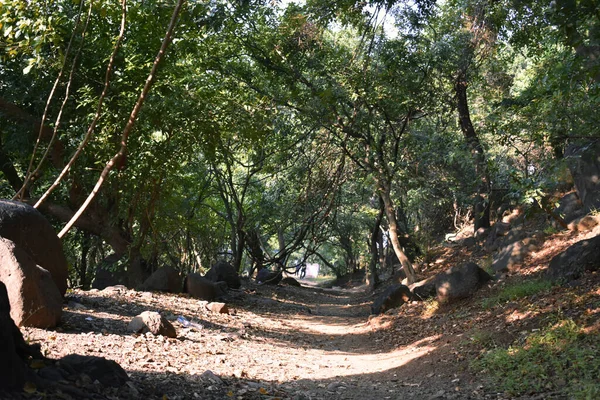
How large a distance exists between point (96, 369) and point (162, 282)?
8.27m

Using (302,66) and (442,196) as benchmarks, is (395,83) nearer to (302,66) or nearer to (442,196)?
(302,66)

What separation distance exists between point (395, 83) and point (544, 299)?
677cm

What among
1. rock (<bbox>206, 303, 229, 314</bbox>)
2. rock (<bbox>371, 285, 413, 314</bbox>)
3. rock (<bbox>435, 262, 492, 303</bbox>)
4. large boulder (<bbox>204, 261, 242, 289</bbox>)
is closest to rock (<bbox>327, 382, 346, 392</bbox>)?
rock (<bbox>435, 262, 492, 303</bbox>)

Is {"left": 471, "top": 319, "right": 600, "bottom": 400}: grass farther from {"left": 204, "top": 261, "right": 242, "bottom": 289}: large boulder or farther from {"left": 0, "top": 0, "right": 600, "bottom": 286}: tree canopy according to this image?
{"left": 204, "top": 261, "right": 242, "bottom": 289}: large boulder

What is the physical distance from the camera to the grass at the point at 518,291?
883cm

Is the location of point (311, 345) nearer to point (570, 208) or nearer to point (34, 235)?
point (34, 235)

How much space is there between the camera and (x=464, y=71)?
14320mm

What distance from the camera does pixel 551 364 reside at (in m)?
5.98

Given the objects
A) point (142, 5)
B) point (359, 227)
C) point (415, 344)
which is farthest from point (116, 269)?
point (359, 227)

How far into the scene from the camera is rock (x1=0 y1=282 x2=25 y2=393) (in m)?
3.69

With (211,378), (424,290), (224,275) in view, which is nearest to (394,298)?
Answer: (424,290)

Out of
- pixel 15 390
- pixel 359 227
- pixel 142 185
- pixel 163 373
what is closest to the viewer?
pixel 15 390

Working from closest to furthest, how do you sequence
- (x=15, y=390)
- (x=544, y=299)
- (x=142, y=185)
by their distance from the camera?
1. (x=15, y=390)
2. (x=544, y=299)
3. (x=142, y=185)

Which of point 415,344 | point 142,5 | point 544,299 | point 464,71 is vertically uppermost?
point 142,5
